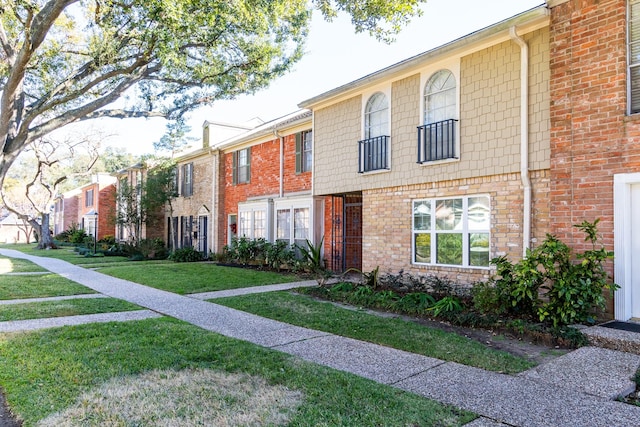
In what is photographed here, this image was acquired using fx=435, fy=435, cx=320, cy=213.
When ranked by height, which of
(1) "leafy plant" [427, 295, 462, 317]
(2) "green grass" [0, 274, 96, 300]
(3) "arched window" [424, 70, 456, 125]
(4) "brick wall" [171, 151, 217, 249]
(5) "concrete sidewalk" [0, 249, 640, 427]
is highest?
(3) "arched window" [424, 70, 456, 125]

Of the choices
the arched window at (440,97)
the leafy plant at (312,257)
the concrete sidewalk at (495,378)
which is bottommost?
the concrete sidewalk at (495,378)

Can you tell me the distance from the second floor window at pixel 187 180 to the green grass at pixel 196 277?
7243 millimetres

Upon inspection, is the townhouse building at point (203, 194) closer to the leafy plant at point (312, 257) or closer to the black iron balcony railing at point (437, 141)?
the leafy plant at point (312, 257)

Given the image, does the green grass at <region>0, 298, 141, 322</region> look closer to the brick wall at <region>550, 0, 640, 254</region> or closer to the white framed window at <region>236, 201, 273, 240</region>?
the white framed window at <region>236, 201, 273, 240</region>

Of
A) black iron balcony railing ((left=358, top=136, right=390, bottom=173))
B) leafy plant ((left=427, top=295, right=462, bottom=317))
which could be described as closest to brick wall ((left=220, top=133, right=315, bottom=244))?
black iron balcony railing ((left=358, top=136, right=390, bottom=173))

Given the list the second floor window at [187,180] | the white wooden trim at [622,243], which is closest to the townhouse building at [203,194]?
the second floor window at [187,180]

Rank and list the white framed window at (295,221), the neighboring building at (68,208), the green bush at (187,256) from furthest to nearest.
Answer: the neighboring building at (68,208)
the green bush at (187,256)
the white framed window at (295,221)

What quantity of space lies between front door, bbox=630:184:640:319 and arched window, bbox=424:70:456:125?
393 centimetres

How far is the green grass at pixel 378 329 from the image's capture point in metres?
5.19

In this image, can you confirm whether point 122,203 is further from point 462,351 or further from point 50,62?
point 462,351

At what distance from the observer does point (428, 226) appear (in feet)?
32.3

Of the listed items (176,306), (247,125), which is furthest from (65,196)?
(176,306)

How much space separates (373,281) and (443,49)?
5.27 metres

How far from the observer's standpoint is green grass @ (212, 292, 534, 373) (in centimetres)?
519
